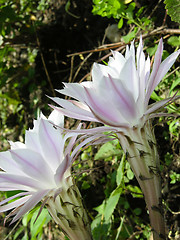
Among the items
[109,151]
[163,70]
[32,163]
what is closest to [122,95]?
[163,70]

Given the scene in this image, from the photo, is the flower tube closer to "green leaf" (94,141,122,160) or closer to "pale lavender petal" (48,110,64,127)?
"pale lavender petal" (48,110,64,127)

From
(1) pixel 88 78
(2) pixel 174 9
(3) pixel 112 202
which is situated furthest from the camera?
(1) pixel 88 78

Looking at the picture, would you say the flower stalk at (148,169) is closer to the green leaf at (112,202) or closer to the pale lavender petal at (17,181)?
the pale lavender petal at (17,181)

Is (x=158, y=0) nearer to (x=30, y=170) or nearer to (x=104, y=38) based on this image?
(x=104, y=38)

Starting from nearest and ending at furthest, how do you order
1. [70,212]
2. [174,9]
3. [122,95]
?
[122,95], [70,212], [174,9]

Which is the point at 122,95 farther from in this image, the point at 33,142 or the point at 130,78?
the point at 33,142

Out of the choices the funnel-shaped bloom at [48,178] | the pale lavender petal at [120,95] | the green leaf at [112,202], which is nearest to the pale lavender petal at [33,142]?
the funnel-shaped bloom at [48,178]

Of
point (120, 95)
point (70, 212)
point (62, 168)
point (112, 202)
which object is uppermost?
point (120, 95)
